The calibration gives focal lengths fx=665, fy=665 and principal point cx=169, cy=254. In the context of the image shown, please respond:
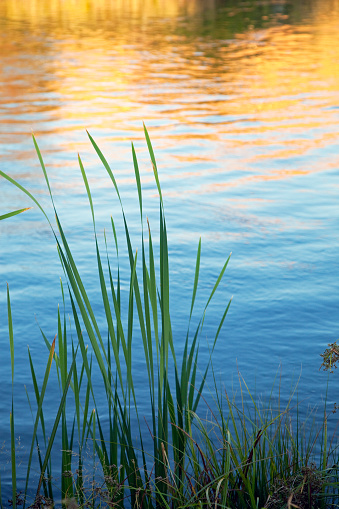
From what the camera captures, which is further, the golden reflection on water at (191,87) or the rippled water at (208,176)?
the golden reflection on water at (191,87)

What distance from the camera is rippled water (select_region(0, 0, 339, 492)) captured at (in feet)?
12.4

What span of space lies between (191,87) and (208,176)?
17.3 ft

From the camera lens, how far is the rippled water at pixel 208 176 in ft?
12.4

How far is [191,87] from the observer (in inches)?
456

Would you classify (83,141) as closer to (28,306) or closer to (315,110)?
(315,110)

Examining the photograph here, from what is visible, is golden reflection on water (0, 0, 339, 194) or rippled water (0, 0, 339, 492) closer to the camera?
rippled water (0, 0, 339, 492)

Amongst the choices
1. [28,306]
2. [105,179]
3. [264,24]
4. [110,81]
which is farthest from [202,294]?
[264,24]

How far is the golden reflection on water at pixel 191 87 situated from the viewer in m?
7.89

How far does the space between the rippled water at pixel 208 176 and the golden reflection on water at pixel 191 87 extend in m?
0.04

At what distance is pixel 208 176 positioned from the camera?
22.1ft

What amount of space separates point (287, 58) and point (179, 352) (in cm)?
1198

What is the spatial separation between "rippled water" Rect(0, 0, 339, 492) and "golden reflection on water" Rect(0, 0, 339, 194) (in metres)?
0.04

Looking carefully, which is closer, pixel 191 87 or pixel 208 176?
pixel 208 176

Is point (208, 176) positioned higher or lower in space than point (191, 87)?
lower
